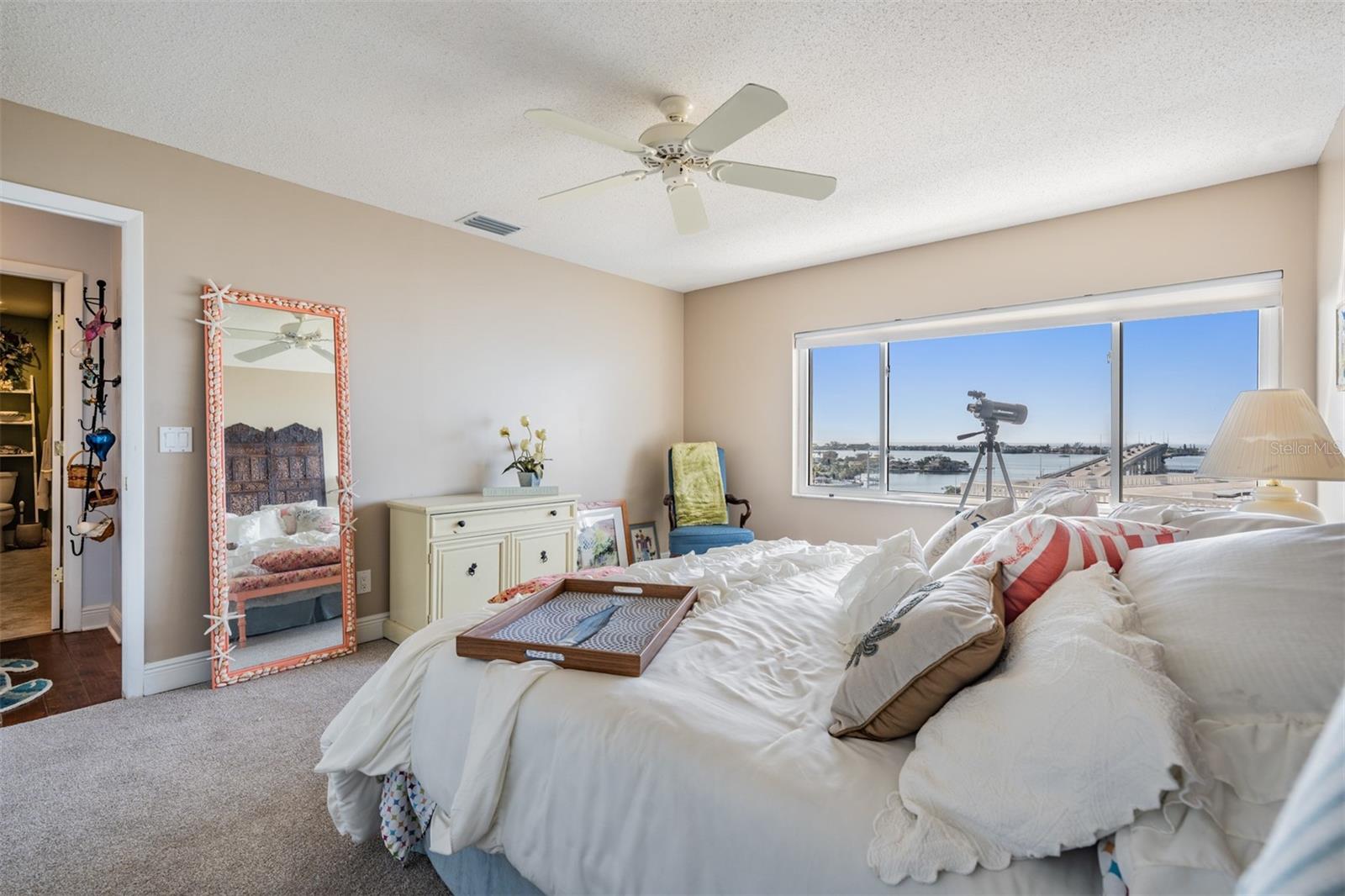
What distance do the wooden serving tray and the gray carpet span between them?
0.71 meters

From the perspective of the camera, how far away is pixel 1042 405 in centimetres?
398

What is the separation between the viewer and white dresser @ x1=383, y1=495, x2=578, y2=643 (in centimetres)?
334

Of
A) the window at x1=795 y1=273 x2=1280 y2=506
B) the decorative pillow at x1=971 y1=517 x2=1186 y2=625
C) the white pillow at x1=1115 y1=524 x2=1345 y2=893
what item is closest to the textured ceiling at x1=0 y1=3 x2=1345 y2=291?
the window at x1=795 y1=273 x2=1280 y2=506

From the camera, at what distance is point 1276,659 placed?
888mm

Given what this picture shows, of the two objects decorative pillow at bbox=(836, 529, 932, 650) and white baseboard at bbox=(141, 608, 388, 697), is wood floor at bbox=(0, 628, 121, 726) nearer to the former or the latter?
white baseboard at bbox=(141, 608, 388, 697)

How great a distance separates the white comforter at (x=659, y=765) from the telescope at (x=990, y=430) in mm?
2807

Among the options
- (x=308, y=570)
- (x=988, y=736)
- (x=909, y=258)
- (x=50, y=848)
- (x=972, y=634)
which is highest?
(x=909, y=258)

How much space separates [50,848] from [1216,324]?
538 cm

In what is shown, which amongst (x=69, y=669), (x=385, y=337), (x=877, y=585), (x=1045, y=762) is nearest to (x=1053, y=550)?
(x=877, y=585)

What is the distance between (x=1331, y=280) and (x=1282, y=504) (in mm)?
1175

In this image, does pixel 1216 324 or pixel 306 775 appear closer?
pixel 306 775

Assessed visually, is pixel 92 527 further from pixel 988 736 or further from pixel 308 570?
pixel 988 736

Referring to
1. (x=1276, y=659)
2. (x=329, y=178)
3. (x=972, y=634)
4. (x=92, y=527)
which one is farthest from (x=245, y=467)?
(x=1276, y=659)

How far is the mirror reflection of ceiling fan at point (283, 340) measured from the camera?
3111 millimetres
